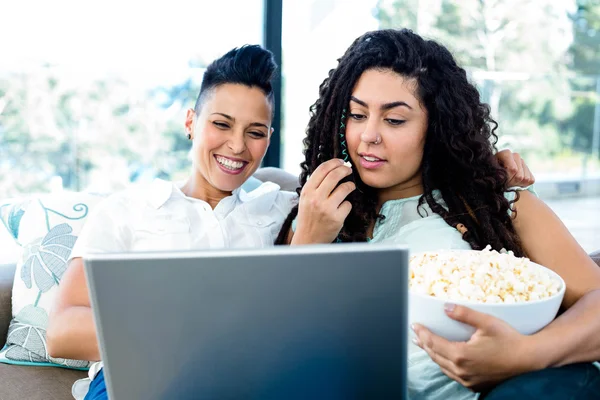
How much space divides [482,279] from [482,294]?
4 cm

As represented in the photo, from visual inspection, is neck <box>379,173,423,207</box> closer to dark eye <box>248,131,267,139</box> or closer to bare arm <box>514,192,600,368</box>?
bare arm <box>514,192,600,368</box>

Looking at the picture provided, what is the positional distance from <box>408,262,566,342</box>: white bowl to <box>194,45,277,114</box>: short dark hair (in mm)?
1017

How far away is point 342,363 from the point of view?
954mm

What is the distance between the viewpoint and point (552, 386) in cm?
110

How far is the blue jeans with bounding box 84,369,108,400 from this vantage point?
5.19 ft

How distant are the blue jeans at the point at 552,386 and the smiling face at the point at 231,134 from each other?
1.01 m

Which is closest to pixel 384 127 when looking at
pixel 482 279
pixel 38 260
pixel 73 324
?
pixel 482 279

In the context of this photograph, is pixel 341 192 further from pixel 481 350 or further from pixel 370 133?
pixel 481 350

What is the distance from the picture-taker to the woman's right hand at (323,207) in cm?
159

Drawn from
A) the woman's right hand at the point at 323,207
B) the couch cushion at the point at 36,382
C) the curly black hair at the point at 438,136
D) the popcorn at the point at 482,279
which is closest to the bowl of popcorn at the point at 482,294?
the popcorn at the point at 482,279

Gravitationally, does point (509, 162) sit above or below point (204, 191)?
above

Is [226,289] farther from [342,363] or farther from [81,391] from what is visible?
[81,391]

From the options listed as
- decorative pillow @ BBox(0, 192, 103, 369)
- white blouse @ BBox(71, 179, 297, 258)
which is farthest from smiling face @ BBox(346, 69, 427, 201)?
decorative pillow @ BBox(0, 192, 103, 369)

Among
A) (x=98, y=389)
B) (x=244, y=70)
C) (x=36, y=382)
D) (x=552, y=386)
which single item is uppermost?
(x=244, y=70)
